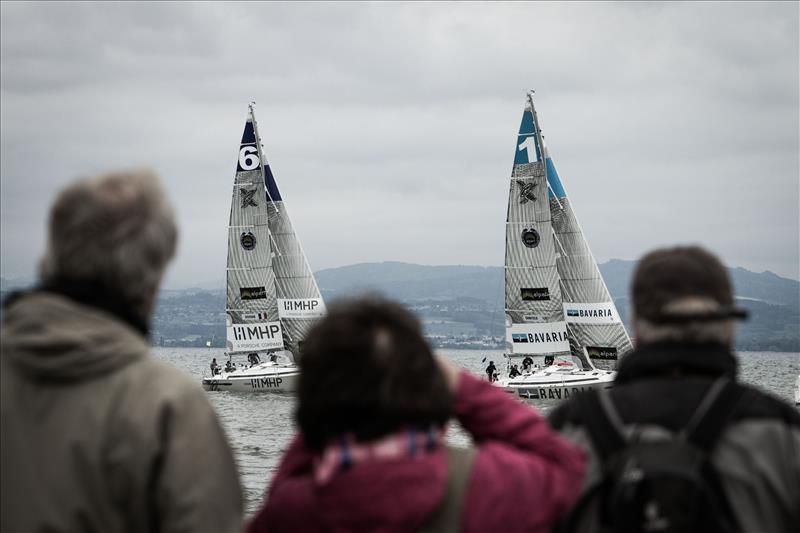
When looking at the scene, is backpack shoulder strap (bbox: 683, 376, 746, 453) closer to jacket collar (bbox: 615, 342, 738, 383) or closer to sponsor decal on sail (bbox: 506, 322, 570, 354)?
jacket collar (bbox: 615, 342, 738, 383)

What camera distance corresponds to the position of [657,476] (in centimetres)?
263

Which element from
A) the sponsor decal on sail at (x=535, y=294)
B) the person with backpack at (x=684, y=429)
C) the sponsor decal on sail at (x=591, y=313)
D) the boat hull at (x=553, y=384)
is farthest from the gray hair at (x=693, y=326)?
the sponsor decal on sail at (x=535, y=294)

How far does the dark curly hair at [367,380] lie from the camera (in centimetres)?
247

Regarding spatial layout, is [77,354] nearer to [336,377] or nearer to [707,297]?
[336,377]

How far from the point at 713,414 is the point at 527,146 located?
41288 mm

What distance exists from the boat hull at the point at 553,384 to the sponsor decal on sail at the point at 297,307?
42.2 feet

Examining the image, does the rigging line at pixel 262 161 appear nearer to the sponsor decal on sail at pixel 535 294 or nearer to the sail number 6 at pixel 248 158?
the sail number 6 at pixel 248 158

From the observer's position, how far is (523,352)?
143 feet

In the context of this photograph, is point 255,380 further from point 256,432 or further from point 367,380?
point 367,380

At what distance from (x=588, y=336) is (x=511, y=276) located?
12.5ft

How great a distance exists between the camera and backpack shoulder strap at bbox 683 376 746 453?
8.98 ft

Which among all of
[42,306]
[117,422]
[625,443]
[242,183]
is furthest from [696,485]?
[242,183]

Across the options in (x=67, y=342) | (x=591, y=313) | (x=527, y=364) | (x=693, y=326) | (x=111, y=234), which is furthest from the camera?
(x=527, y=364)

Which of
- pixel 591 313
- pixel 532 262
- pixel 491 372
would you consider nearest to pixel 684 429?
pixel 591 313
